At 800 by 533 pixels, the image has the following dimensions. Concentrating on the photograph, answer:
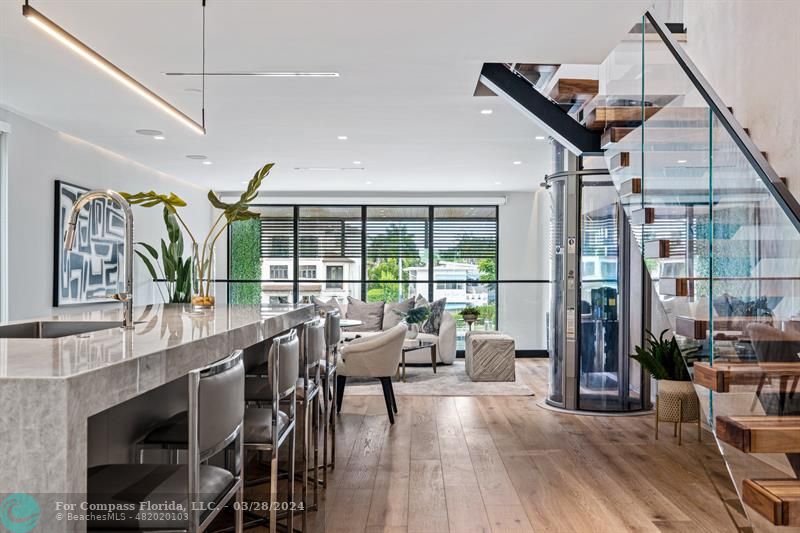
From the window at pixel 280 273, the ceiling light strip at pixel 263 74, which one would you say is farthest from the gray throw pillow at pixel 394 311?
the ceiling light strip at pixel 263 74

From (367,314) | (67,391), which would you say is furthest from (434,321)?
(67,391)

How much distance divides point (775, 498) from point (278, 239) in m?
8.91

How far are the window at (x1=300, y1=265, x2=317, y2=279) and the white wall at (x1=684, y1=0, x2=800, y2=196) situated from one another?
256 inches

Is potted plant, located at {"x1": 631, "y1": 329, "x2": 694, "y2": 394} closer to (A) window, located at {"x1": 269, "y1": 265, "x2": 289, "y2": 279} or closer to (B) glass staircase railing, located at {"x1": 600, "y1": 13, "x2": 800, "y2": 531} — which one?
(B) glass staircase railing, located at {"x1": 600, "y1": 13, "x2": 800, "y2": 531}

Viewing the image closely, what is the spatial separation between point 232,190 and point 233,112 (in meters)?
5.05

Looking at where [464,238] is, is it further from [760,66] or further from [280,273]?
[760,66]

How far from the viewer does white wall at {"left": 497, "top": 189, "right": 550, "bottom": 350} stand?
9.89 meters

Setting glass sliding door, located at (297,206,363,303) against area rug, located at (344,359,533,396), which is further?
glass sliding door, located at (297,206,363,303)

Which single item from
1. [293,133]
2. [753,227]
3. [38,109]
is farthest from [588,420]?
[38,109]

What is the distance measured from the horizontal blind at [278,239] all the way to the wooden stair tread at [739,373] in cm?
814

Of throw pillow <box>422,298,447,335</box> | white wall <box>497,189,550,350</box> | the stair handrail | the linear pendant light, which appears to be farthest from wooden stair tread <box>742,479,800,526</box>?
white wall <box>497,189,550,350</box>

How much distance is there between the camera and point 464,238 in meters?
10.2

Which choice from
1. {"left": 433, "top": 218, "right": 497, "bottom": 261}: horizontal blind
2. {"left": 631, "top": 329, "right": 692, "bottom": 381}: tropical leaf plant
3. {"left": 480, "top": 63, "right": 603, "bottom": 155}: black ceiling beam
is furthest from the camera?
{"left": 433, "top": 218, "right": 497, "bottom": 261}: horizontal blind

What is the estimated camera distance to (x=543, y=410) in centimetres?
590
